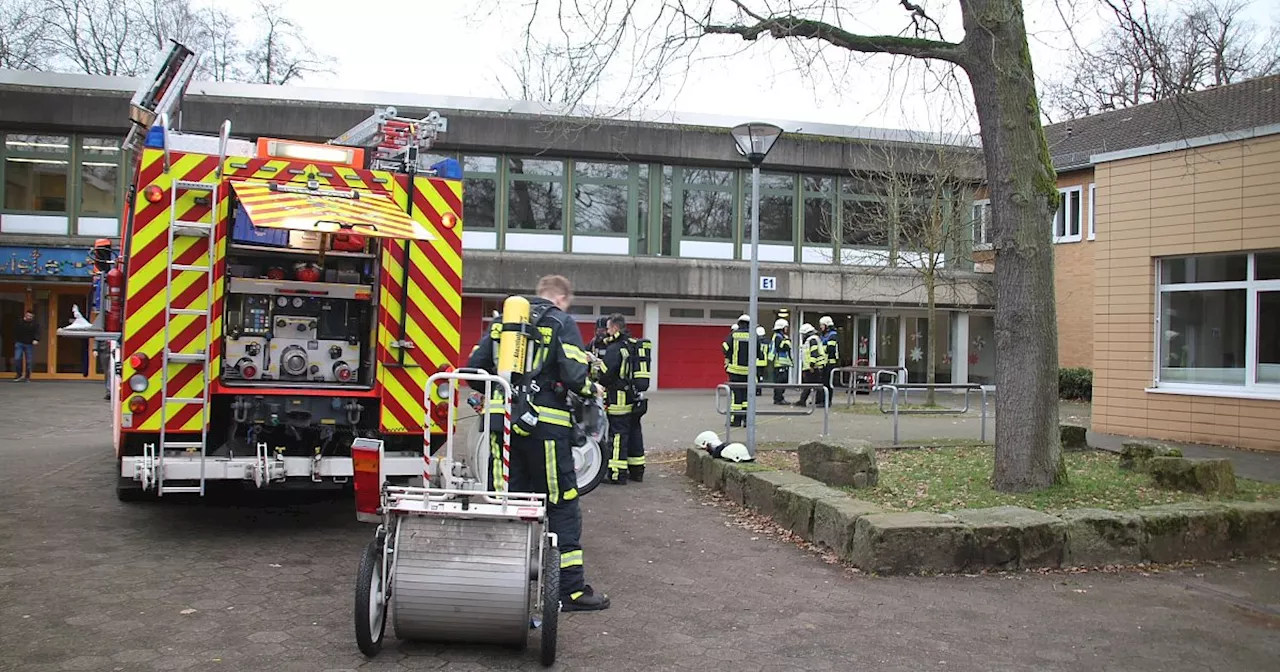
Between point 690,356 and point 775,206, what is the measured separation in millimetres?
4629

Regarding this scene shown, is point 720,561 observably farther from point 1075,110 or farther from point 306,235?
point 1075,110

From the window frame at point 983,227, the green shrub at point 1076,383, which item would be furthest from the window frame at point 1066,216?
the green shrub at point 1076,383

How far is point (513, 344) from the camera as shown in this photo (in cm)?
517

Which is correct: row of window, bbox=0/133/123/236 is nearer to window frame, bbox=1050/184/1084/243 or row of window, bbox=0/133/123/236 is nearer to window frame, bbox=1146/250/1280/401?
window frame, bbox=1146/250/1280/401

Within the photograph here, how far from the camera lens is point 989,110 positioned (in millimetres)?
8414

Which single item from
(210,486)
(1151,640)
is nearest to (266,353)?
(210,486)

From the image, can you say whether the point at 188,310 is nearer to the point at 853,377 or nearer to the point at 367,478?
the point at 367,478

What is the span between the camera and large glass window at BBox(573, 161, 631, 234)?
24.2 metres

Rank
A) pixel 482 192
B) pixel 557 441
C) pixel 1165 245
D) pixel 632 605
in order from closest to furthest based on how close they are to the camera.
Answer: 1. pixel 557 441
2. pixel 632 605
3. pixel 1165 245
4. pixel 482 192

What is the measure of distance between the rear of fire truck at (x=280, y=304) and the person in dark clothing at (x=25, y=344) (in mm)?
17543

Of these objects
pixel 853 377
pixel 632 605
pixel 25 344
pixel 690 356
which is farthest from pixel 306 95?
pixel 632 605

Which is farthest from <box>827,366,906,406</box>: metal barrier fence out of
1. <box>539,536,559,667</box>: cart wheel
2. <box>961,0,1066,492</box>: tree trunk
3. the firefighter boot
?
<box>539,536,559,667</box>: cart wheel

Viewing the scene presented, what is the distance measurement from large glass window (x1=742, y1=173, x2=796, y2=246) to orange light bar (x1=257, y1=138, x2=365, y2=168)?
1848 cm

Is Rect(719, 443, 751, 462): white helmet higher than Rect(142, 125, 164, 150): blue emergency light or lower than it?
lower
